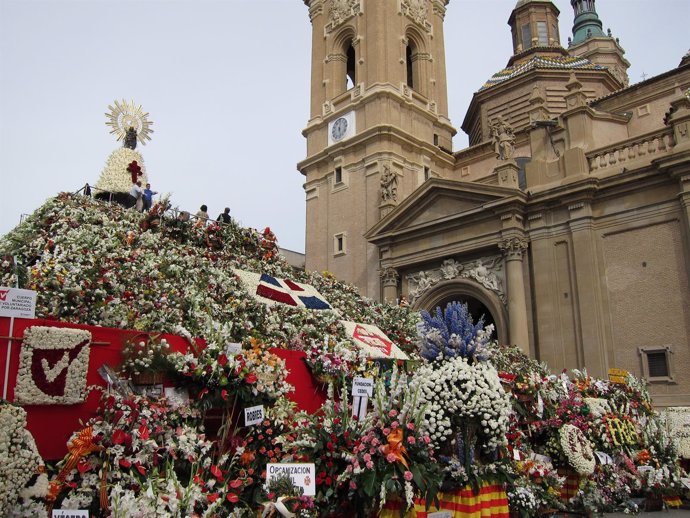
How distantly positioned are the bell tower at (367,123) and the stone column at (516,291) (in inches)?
258

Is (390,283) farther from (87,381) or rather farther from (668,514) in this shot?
(87,381)

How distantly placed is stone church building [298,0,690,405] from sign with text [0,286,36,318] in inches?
682

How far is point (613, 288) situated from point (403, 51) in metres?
18.5

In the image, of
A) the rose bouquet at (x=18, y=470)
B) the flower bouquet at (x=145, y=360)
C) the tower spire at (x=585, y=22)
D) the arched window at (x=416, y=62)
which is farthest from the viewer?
the tower spire at (x=585, y=22)

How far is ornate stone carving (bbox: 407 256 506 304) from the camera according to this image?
872 inches

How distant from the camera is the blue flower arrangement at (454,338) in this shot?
7367mm

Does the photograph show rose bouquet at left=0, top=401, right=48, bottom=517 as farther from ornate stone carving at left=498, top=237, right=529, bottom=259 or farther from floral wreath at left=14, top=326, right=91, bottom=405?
ornate stone carving at left=498, top=237, right=529, bottom=259

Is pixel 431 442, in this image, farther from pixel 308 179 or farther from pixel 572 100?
pixel 308 179

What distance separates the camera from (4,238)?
11.5 meters

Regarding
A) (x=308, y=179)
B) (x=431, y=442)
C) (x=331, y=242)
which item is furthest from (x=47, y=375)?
(x=308, y=179)

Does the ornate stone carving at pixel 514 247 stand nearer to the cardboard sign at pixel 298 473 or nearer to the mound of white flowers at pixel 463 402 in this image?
the mound of white flowers at pixel 463 402

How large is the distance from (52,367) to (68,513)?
1.61 meters

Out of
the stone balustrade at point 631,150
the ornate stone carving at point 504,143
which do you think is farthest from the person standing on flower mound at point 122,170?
the stone balustrade at point 631,150

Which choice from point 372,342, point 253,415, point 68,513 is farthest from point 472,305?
point 68,513
